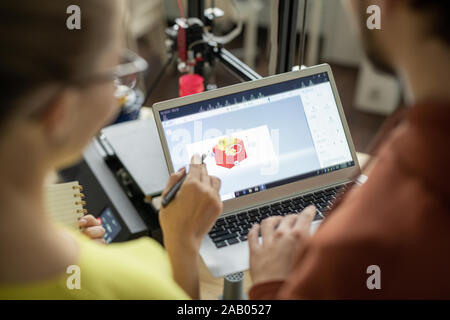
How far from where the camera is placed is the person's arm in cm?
91

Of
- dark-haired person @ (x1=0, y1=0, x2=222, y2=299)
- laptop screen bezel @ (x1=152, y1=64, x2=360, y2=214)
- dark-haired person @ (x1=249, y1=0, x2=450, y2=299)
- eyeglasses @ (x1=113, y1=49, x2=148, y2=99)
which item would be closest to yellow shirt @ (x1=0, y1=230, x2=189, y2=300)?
dark-haired person @ (x1=0, y1=0, x2=222, y2=299)

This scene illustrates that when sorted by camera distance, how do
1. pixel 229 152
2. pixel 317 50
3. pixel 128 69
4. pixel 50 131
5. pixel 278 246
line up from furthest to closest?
pixel 317 50
pixel 128 69
pixel 229 152
pixel 278 246
pixel 50 131

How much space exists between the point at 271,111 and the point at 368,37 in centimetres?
57

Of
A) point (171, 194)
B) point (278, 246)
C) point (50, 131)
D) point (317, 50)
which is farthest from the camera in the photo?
point (317, 50)

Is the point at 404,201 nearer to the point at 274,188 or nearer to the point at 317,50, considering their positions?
the point at 274,188

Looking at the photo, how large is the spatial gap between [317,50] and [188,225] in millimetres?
2888

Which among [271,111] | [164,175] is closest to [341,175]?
[271,111]

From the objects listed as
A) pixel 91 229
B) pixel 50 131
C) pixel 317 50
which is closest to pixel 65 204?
pixel 91 229

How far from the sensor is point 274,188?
3.78 feet

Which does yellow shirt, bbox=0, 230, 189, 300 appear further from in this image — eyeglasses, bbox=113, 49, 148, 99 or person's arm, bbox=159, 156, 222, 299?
eyeglasses, bbox=113, 49, 148, 99

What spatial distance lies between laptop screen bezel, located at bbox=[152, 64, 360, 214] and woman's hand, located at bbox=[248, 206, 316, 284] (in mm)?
198

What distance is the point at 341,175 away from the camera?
121cm
